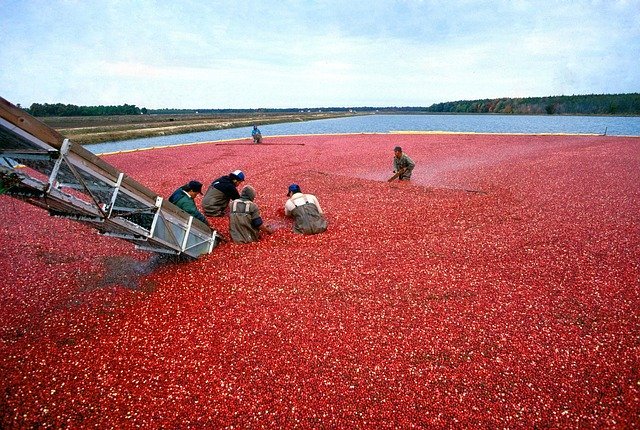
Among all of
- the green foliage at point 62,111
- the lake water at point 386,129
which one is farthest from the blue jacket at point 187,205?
the green foliage at point 62,111

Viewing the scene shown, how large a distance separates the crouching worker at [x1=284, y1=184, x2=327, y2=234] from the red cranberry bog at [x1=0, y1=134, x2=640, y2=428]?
0.33 m

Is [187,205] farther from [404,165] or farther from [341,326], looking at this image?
[404,165]

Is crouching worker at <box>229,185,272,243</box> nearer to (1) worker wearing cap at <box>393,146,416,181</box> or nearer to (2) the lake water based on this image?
(1) worker wearing cap at <box>393,146,416,181</box>

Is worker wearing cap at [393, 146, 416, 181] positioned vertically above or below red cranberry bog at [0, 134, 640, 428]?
above

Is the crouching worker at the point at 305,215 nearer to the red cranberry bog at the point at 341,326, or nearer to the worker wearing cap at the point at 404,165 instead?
the red cranberry bog at the point at 341,326

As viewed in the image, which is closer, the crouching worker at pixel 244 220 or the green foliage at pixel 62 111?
the crouching worker at pixel 244 220

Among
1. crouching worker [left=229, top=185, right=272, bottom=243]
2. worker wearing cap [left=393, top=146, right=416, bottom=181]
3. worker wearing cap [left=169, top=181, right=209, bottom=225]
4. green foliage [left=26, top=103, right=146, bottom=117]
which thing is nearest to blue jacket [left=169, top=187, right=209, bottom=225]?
worker wearing cap [left=169, top=181, right=209, bottom=225]

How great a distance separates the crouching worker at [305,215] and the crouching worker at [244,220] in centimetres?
108

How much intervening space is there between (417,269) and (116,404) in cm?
560

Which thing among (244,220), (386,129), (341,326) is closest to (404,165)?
(244,220)

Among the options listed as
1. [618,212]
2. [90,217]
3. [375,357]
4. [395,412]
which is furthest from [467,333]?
[618,212]

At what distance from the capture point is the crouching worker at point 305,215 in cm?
918

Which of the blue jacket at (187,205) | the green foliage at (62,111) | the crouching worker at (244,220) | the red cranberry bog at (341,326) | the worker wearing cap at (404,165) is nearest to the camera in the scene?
the red cranberry bog at (341,326)

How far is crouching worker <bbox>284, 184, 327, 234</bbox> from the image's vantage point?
9180 mm
